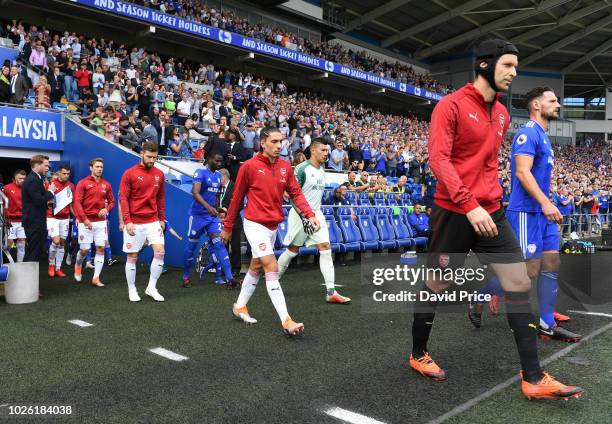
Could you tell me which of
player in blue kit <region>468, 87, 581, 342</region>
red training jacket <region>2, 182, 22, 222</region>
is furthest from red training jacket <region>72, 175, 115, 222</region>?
player in blue kit <region>468, 87, 581, 342</region>

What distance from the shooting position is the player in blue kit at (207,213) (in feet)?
24.6

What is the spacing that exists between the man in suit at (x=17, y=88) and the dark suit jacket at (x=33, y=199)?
6.16 meters

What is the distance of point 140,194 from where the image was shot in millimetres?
6555

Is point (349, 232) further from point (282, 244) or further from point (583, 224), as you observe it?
point (583, 224)

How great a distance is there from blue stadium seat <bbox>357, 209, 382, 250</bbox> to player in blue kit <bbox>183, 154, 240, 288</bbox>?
417 centimetres

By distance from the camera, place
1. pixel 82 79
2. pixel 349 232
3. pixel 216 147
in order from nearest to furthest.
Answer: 1. pixel 216 147
2. pixel 349 232
3. pixel 82 79

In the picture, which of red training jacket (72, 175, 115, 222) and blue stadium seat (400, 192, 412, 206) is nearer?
red training jacket (72, 175, 115, 222)

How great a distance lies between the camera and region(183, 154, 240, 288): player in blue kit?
24.6ft

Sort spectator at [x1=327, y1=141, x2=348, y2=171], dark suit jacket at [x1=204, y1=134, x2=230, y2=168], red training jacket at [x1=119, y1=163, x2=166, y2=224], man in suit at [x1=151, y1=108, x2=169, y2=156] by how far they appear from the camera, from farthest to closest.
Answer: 1. spectator at [x1=327, y1=141, x2=348, y2=171]
2. man in suit at [x1=151, y1=108, x2=169, y2=156]
3. dark suit jacket at [x1=204, y1=134, x2=230, y2=168]
4. red training jacket at [x1=119, y1=163, x2=166, y2=224]

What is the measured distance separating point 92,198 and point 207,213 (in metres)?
2.05

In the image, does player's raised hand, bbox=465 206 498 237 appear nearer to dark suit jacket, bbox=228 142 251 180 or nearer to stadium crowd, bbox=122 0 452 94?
dark suit jacket, bbox=228 142 251 180

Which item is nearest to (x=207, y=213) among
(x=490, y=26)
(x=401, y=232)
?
(x=401, y=232)

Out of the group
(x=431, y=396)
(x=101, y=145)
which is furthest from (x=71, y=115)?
(x=431, y=396)

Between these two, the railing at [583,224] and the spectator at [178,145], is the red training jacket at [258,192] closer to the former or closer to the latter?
the spectator at [178,145]
